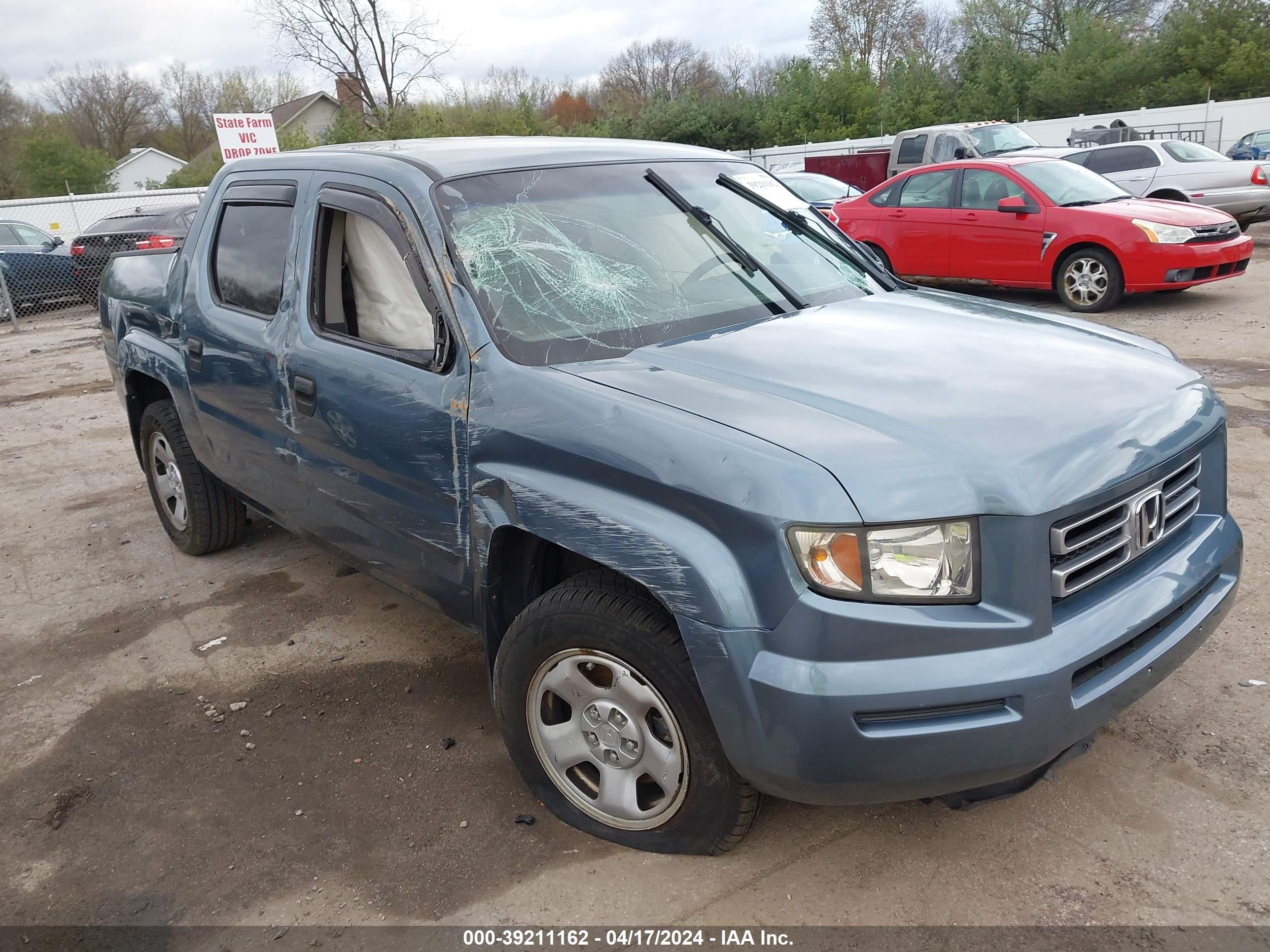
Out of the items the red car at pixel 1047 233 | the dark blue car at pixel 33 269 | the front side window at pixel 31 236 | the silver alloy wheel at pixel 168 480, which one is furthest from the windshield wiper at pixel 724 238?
the front side window at pixel 31 236

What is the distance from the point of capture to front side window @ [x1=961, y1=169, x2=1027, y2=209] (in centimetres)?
1033

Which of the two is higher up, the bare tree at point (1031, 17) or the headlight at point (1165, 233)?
the bare tree at point (1031, 17)

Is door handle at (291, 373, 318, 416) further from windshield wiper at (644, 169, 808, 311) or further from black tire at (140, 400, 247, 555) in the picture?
black tire at (140, 400, 247, 555)

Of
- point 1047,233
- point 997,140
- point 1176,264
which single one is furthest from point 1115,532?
point 997,140

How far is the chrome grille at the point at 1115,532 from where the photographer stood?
215cm

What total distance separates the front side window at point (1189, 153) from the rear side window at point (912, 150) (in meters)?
3.88

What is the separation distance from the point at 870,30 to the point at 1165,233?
52.7m

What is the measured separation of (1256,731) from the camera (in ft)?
9.73

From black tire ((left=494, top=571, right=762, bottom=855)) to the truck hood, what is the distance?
1.71 feet

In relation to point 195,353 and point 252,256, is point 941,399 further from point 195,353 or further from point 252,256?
point 195,353

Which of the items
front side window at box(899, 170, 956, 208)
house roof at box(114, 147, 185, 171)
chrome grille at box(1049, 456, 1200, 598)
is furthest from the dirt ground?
house roof at box(114, 147, 185, 171)

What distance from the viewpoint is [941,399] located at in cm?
239

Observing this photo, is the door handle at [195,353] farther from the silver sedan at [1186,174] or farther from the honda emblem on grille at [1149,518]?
the silver sedan at [1186,174]

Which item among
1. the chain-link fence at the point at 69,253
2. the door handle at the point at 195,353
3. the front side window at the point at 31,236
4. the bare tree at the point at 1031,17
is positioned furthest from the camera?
the bare tree at the point at 1031,17
